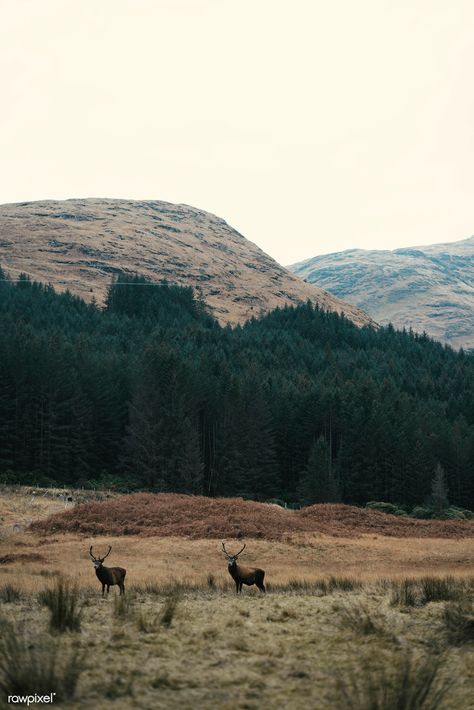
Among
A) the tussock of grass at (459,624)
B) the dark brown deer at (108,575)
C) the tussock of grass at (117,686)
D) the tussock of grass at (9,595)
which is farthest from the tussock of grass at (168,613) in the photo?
the tussock of grass at (459,624)

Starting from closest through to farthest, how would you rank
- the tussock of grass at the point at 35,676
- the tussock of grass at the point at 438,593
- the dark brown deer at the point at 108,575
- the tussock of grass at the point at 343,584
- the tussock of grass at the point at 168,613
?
the tussock of grass at the point at 35,676
the tussock of grass at the point at 168,613
the tussock of grass at the point at 438,593
the dark brown deer at the point at 108,575
the tussock of grass at the point at 343,584

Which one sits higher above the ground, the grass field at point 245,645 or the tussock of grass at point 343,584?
the grass field at point 245,645

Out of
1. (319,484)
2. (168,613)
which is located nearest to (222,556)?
(168,613)

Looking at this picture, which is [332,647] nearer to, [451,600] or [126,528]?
[451,600]

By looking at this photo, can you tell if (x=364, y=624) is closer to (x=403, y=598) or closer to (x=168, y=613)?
(x=403, y=598)

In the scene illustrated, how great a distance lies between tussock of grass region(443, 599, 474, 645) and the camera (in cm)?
1036

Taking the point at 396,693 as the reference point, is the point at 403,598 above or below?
below

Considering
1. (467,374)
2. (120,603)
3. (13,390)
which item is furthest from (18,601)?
(467,374)

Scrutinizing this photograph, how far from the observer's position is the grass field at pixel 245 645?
7109 mm

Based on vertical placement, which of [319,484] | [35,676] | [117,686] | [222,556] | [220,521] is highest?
[35,676]

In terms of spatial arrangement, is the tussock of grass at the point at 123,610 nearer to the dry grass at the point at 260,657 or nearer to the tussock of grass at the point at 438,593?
the dry grass at the point at 260,657

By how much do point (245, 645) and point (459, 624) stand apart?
398 centimetres

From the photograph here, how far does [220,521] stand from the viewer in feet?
120

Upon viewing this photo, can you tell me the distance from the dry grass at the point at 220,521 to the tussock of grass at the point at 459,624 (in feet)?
74.4
